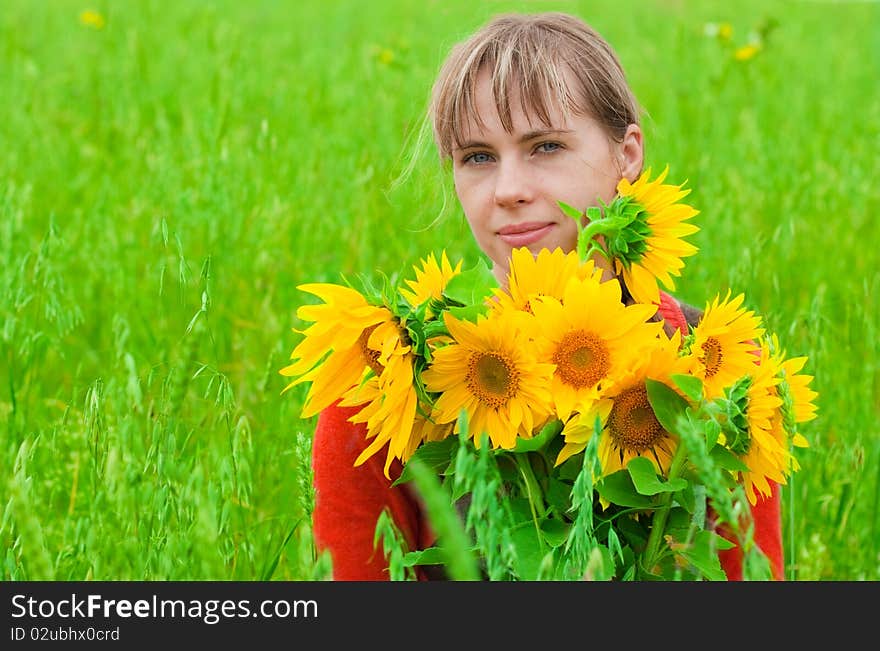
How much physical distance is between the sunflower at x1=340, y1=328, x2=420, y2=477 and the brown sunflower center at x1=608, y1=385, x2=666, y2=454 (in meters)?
0.17

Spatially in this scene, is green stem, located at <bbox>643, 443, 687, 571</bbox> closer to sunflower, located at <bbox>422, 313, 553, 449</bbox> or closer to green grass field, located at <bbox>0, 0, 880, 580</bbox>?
sunflower, located at <bbox>422, 313, 553, 449</bbox>

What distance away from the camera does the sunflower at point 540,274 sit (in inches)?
36.9

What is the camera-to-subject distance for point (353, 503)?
1.27m

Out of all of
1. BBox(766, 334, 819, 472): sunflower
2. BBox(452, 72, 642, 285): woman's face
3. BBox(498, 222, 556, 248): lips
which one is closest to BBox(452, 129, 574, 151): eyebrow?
BBox(452, 72, 642, 285): woman's face

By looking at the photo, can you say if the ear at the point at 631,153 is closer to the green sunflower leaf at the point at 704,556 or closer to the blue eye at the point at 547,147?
the blue eye at the point at 547,147

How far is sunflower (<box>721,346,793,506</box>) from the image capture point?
3.00 feet

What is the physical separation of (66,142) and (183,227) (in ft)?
3.12

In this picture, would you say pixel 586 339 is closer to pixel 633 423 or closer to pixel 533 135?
pixel 633 423

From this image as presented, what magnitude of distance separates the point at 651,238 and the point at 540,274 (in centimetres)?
14

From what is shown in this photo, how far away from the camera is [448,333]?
37.0 inches

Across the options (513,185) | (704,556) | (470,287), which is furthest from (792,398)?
(513,185)

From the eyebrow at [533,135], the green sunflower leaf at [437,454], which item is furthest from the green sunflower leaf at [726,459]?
the eyebrow at [533,135]
